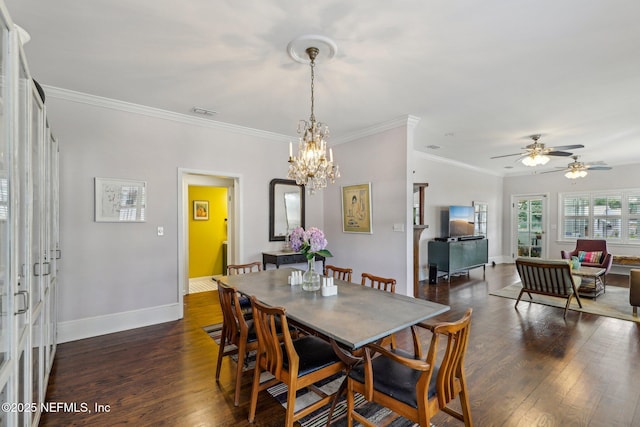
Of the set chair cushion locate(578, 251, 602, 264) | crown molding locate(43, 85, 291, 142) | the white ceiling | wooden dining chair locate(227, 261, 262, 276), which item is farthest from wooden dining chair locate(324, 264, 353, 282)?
chair cushion locate(578, 251, 602, 264)

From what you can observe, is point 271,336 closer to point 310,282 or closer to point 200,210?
point 310,282

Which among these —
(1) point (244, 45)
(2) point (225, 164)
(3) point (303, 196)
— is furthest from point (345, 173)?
(1) point (244, 45)

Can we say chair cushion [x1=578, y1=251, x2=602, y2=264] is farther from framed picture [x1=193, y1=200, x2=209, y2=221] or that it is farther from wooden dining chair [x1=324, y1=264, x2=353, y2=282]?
framed picture [x1=193, y1=200, x2=209, y2=221]

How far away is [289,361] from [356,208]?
3338 millimetres

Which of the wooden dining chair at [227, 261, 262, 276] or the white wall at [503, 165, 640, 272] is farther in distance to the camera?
the white wall at [503, 165, 640, 272]

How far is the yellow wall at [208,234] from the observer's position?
21.1 ft

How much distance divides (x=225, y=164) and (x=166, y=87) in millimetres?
1436

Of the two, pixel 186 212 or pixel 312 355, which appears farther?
pixel 186 212

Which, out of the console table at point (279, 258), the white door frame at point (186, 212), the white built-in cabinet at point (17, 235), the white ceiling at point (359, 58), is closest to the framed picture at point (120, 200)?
the white door frame at point (186, 212)

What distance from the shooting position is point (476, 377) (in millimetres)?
2588

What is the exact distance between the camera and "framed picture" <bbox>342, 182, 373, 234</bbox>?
15.5ft

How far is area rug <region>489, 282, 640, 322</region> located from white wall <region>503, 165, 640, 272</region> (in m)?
2.54

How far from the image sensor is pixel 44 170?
2.29 metres

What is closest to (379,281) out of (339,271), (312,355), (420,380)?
(339,271)
